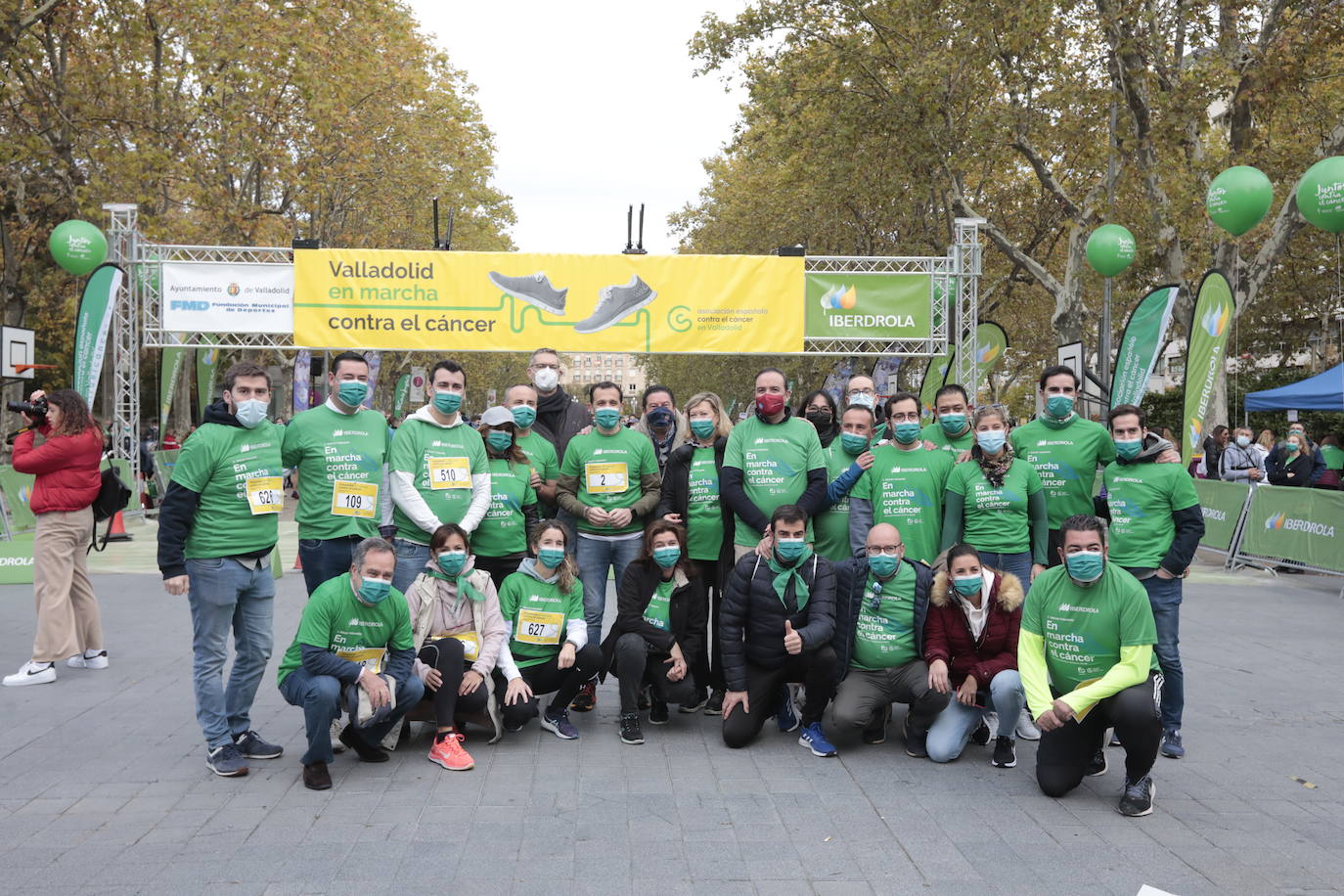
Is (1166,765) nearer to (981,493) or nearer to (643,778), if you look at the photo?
(981,493)

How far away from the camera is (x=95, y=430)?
7.37 metres

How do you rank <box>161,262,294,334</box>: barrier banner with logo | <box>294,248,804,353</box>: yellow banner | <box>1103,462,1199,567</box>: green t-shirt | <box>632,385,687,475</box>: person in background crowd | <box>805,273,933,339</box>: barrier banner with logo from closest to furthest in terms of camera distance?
<box>1103,462,1199,567</box>: green t-shirt
<box>632,385,687,475</box>: person in background crowd
<box>294,248,804,353</box>: yellow banner
<box>161,262,294,334</box>: barrier banner with logo
<box>805,273,933,339</box>: barrier banner with logo

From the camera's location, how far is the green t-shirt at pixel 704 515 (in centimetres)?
658

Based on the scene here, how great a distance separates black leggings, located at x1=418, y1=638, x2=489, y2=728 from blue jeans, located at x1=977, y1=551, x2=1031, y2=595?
2723mm

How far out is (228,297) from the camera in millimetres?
15539

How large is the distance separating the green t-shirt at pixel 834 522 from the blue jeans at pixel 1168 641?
1600 mm

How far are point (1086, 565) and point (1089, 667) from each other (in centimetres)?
46

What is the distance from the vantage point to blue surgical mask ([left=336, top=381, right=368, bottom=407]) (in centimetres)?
585

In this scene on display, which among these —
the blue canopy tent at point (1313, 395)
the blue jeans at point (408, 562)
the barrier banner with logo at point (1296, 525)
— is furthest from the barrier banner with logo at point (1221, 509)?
the blue jeans at point (408, 562)

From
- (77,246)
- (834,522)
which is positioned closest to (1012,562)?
(834,522)

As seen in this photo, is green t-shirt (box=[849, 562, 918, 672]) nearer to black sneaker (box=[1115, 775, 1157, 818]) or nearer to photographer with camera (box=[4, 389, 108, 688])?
black sneaker (box=[1115, 775, 1157, 818])

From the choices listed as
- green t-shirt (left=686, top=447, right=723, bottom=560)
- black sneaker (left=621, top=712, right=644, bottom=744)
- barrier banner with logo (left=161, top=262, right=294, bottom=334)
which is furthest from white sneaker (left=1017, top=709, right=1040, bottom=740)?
barrier banner with logo (left=161, top=262, right=294, bottom=334)

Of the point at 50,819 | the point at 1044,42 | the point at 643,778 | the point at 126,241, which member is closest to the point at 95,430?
the point at 50,819

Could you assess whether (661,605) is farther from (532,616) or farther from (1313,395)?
(1313,395)
